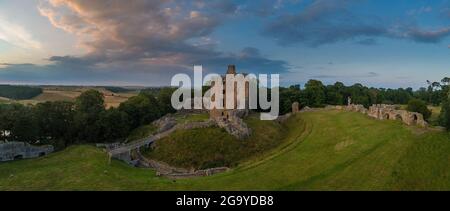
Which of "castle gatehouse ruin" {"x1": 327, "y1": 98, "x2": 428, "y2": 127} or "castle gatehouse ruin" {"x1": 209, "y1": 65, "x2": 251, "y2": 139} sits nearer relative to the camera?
"castle gatehouse ruin" {"x1": 327, "y1": 98, "x2": 428, "y2": 127}

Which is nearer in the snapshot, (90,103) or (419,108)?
(90,103)

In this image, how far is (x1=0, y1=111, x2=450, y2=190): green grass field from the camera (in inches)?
1063

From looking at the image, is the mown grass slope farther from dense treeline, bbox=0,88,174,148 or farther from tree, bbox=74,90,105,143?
tree, bbox=74,90,105,143

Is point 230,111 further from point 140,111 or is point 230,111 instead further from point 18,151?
point 18,151

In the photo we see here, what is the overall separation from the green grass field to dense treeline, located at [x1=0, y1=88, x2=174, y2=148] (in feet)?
34.9

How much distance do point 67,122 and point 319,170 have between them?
43634 millimetres

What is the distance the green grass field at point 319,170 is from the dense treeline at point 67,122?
Answer: 34.9ft

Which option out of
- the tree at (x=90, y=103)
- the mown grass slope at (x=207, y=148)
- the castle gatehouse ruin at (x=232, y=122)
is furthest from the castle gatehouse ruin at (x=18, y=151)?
the castle gatehouse ruin at (x=232, y=122)

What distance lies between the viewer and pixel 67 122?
57188 millimetres

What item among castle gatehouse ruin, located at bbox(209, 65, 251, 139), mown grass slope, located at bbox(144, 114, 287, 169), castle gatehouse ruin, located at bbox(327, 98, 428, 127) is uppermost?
castle gatehouse ruin, located at bbox(327, 98, 428, 127)

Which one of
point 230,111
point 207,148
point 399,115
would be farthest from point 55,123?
point 399,115

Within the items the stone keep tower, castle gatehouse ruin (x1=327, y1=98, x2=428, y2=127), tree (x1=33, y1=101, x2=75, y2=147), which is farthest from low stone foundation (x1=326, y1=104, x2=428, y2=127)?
tree (x1=33, y1=101, x2=75, y2=147)

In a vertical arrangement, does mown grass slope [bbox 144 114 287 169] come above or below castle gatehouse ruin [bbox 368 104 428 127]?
below

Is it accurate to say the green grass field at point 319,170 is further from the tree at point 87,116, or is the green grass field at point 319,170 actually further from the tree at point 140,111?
the tree at point 140,111
